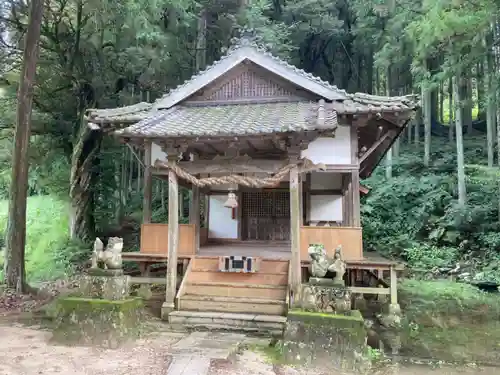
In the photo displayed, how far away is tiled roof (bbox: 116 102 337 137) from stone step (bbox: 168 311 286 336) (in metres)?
3.48

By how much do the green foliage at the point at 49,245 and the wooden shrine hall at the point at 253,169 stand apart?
611 centimetres

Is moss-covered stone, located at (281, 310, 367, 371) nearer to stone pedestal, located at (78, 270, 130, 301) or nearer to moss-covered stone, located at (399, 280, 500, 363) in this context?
moss-covered stone, located at (399, 280, 500, 363)

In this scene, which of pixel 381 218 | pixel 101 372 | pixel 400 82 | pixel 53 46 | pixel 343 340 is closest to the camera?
pixel 101 372

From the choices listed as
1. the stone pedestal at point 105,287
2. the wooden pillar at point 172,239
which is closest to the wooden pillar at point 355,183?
the wooden pillar at point 172,239

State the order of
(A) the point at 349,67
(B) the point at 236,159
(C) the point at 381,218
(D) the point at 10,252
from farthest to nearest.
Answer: (A) the point at 349,67, (C) the point at 381,218, (D) the point at 10,252, (B) the point at 236,159

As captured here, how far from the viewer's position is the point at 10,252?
9.98 meters

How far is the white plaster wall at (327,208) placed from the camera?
38.5ft

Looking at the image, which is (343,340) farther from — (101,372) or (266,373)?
(101,372)

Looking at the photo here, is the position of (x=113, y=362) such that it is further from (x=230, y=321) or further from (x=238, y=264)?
(x=238, y=264)

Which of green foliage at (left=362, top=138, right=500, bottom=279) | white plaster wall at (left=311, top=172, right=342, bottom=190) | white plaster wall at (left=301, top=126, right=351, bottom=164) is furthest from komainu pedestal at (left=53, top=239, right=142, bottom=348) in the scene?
green foliage at (left=362, top=138, right=500, bottom=279)

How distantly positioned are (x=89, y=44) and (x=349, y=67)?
63.9 feet

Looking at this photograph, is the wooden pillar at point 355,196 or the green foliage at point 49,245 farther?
the green foliage at point 49,245

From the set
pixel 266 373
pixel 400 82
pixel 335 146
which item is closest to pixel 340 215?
pixel 335 146

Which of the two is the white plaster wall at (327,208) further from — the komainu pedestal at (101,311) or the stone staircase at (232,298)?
the komainu pedestal at (101,311)
